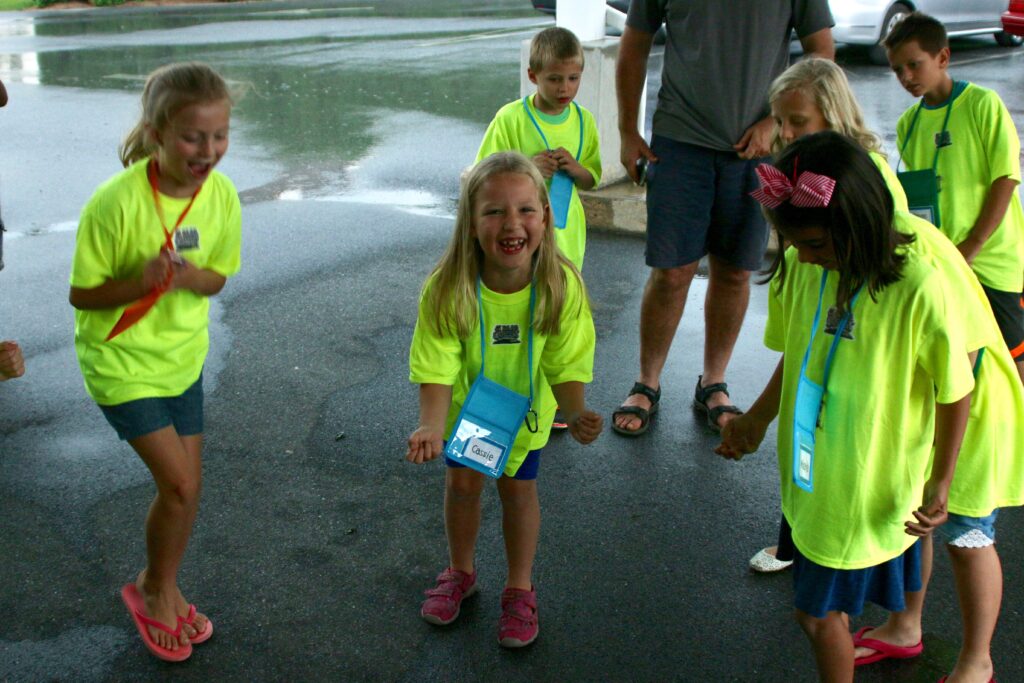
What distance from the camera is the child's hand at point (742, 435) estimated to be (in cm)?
273

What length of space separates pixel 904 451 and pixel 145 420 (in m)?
1.92

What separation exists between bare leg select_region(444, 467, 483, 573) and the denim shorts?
1296 millimetres

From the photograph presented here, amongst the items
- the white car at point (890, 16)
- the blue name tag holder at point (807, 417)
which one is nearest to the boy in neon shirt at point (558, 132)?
the blue name tag holder at point (807, 417)

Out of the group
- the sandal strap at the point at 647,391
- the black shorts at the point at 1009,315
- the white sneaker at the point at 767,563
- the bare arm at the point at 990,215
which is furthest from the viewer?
the sandal strap at the point at 647,391

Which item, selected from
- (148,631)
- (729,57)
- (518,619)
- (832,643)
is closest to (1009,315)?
(729,57)

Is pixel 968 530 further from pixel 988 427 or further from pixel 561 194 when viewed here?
pixel 561 194

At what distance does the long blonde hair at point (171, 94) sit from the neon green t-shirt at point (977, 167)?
8.12ft

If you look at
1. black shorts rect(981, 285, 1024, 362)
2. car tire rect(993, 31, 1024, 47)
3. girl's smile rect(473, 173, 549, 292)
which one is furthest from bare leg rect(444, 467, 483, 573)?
car tire rect(993, 31, 1024, 47)

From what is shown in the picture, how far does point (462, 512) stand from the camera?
3236 millimetres

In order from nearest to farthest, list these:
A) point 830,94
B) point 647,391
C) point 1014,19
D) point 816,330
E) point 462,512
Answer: point 816,330 → point 830,94 → point 462,512 → point 647,391 → point 1014,19

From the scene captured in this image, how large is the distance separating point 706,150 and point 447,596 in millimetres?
2129

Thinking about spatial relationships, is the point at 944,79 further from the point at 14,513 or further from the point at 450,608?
the point at 14,513

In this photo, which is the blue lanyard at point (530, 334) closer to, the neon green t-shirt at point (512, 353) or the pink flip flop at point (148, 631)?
the neon green t-shirt at point (512, 353)

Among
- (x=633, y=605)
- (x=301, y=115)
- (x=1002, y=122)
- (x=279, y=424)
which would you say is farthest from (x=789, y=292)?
(x=301, y=115)
